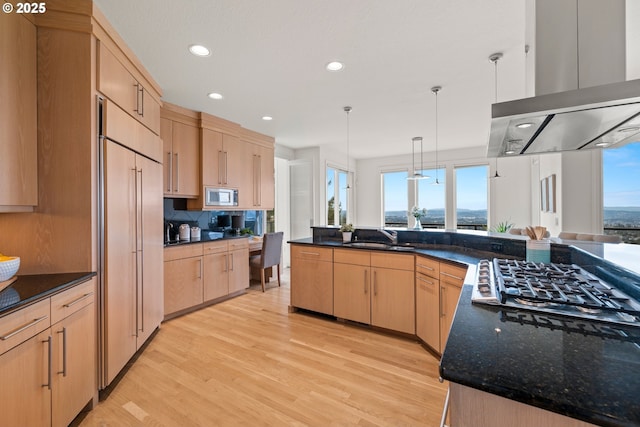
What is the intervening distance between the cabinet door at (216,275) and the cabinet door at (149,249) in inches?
28.8

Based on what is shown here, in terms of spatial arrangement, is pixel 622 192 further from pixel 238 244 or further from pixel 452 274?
pixel 238 244

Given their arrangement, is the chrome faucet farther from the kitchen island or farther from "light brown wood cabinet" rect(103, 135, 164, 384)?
"light brown wood cabinet" rect(103, 135, 164, 384)

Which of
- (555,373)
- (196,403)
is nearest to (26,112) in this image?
(196,403)

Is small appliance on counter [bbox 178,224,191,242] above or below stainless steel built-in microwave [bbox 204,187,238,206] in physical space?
below

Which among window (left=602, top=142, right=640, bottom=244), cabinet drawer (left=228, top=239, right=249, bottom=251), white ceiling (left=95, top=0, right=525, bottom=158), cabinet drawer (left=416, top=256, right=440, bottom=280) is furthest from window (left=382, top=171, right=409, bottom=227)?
cabinet drawer (left=416, top=256, right=440, bottom=280)

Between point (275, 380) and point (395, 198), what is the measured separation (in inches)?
236

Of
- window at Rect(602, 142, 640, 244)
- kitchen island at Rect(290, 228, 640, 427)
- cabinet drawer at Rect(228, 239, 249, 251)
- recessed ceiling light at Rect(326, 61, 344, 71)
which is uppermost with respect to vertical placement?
recessed ceiling light at Rect(326, 61, 344, 71)

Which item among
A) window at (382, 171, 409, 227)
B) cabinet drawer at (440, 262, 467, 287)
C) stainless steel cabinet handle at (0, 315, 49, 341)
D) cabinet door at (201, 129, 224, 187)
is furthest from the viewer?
window at (382, 171, 409, 227)

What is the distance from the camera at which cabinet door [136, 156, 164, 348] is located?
7.77 feet

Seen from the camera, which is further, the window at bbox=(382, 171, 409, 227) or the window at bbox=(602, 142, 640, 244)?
the window at bbox=(382, 171, 409, 227)

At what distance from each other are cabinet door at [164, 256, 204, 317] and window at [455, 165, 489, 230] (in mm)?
5686

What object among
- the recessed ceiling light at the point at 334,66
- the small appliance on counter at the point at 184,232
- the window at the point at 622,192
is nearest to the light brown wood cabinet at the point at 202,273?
the small appliance on counter at the point at 184,232

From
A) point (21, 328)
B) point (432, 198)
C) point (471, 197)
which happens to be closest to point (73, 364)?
point (21, 328)

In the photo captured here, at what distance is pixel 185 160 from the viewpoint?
11.8 ft
